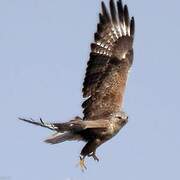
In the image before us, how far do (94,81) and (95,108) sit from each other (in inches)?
20.2

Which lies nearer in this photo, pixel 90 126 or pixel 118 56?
pixel 90 126

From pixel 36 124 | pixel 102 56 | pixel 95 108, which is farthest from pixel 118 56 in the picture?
pixel 36 124

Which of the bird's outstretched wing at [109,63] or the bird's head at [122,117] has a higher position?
the bird's outstretched wing at [109,63]

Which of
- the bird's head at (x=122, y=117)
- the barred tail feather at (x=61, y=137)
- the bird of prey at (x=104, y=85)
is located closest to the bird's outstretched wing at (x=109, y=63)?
the bird of prey at (x=104, y=85)

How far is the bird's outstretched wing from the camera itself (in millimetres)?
12508

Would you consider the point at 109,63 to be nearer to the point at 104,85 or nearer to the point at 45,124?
the point at 104,85

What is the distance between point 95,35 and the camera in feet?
44.0

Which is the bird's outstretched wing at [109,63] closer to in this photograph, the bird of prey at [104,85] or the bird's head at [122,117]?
the bird of prey at [104,85]

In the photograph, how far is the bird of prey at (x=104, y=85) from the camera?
11523 mm

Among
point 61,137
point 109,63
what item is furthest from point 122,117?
point 109,63

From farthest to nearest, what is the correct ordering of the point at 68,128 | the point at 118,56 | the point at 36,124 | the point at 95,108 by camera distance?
the point at 118,56
the point at 95,108
the point at 68,128
the point at 36,124

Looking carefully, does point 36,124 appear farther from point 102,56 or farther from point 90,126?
point 102,56

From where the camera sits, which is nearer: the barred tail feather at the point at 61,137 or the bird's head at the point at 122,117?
the barred tail feather at the point at 61,137

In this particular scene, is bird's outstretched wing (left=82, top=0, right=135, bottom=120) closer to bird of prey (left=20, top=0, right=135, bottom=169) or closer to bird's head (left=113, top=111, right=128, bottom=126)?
bird of prey (left=20, top=0, right=135, bottom=169)
